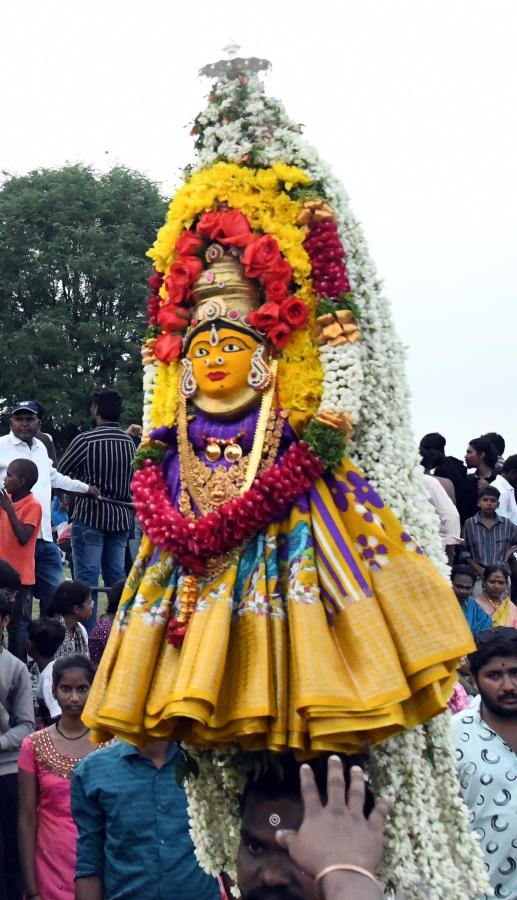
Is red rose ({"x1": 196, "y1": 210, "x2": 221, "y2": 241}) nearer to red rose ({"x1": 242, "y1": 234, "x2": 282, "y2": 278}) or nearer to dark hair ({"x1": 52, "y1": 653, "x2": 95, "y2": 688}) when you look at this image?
red rose ({"x1": 242, "y1": 234, "x2": 282, "y2": 278})

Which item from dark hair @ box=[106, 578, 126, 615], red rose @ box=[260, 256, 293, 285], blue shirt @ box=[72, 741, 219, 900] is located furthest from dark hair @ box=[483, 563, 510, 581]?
red rose @ box=[260, 256, 293, 285]

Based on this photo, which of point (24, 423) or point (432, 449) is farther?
point (432, 449)

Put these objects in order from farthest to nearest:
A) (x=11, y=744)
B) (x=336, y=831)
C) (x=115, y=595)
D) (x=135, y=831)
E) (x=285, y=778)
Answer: (x=115, y=595)
(x=11, y=744)
(x=135, y=831)
(x=285, y=778)
(x=336, y=831)

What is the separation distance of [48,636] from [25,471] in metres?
1.59

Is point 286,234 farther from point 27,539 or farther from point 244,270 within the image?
point 27,539

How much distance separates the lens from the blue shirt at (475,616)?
31.3 ft

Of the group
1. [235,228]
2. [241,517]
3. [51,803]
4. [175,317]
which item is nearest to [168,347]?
[175,317]

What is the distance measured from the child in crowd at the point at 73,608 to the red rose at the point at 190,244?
4.20 m

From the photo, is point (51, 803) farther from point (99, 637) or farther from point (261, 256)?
point (261, 256)

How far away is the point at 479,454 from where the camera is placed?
39.9 feet

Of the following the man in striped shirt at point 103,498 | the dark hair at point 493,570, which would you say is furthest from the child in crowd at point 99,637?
the dark hair at point 493,570

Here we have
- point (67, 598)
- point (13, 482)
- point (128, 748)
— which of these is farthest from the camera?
point (13, 482)

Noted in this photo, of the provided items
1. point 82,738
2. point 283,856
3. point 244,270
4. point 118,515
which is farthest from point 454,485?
point 283,856

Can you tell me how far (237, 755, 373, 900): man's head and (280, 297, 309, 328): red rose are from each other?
1.45 meters
